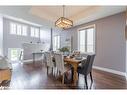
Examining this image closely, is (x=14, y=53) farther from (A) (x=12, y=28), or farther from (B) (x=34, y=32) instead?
(B) (x=34, y=32)

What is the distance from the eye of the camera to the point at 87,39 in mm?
5172

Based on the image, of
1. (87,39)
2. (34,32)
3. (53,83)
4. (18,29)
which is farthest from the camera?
(34,32)

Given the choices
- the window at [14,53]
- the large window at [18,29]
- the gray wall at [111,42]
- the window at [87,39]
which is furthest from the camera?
the large window at [18,29]

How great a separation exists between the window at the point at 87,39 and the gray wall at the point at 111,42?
0.28 meters

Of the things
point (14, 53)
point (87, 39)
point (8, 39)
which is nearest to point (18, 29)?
point (8, 39)

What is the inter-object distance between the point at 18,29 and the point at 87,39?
160 inches

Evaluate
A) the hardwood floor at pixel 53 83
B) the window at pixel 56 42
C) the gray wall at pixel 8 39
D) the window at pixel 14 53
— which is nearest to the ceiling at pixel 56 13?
the gray wall at pixel 8 39

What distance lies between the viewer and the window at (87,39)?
15.8 feet

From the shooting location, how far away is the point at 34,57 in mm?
6465

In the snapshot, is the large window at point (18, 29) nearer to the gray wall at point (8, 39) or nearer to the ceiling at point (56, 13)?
the gray wall at point (8, 39)

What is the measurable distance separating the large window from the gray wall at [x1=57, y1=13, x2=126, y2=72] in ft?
13.4

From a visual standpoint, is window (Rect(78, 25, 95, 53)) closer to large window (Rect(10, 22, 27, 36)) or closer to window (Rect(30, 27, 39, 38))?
window (Rect(30, 27, 39, 38))

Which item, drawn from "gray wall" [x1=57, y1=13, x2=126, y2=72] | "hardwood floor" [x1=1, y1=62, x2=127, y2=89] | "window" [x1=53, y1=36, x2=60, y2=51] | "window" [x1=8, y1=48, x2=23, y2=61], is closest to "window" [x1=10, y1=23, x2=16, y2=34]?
"window" [x1=8, y1=48, x2=23, y2=61]
